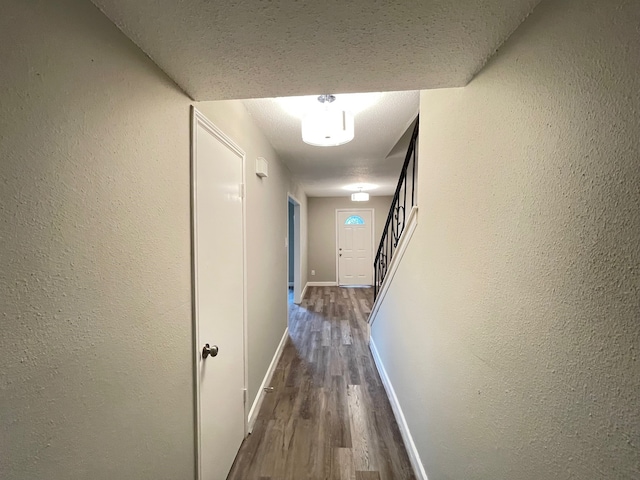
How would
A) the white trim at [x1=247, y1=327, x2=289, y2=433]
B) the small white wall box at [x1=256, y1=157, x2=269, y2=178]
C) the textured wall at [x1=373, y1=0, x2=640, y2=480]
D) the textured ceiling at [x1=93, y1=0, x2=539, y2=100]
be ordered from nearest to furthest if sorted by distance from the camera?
1. the textured wall at [x1=373, y1=0, x2=640, y2=480]
2. the textured ceiling at [x1=93, y1=0, x2=539, y2=100]
3. the white trim at [x1=247, y1=327, x2=289, y2=433]
4. the small white wall box at [x1=256, y1=157, x2=269, y2=178]

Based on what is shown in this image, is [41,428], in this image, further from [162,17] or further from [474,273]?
[474,273]

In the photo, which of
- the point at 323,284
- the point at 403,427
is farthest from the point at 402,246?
the point at 323,284

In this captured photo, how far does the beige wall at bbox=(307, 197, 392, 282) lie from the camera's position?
6754 mm

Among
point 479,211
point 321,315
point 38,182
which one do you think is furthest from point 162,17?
point 321,315

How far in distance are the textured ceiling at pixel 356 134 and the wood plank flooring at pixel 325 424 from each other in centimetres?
226

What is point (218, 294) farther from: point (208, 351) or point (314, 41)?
point (314, 41)

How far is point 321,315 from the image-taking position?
4.59 metres

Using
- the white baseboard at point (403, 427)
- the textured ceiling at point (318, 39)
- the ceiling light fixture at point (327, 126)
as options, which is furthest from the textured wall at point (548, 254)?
the ceiling light fixture at point (327, 126)

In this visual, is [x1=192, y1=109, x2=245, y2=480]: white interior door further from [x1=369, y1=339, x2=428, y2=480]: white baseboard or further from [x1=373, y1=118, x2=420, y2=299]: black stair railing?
[x1=373, y1=118, x2=420, y2=299]: black stair railing

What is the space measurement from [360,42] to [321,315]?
4261 mm

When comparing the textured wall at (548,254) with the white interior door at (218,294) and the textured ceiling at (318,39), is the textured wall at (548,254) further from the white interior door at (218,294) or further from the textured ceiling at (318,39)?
the white interior door at (218,294)

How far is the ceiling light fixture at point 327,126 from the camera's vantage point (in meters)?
1.61

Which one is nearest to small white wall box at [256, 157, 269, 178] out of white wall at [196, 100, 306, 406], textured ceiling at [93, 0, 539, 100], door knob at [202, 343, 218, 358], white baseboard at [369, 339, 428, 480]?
white wall at [196, 100, 306, 406]

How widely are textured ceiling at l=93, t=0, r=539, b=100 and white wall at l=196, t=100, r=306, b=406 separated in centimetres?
45
